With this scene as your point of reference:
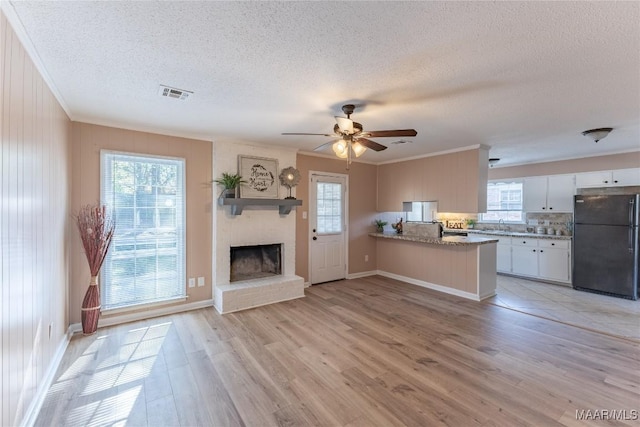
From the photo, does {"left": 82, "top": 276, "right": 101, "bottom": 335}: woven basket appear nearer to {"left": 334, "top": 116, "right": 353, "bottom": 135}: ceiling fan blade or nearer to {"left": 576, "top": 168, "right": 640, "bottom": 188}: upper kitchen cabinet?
{"left": 334, "top": 116, "right": 353, "bottom": 135}: ceiling fan blade

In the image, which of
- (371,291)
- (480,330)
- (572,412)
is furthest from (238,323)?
(572,412)

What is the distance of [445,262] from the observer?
15.9 ft

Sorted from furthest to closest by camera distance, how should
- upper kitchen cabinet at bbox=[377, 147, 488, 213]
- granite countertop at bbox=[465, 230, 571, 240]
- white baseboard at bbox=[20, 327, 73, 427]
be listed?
1. granite countertop at bbox=[465, 230, 571, 240]
2. upper kitchen cabinet at bbox=[377, 147, 488, 213]
3. white baseboard at bbox=[20, 327, 73, 427]

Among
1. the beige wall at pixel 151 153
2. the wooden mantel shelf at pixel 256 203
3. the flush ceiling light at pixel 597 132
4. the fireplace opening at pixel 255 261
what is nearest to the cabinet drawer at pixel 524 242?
the flush ceiling light at pixel 597 132

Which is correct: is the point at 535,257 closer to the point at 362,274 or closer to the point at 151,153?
the point at 362,274

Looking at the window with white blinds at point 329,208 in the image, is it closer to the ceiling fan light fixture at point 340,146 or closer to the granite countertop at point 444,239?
the granite countertop at point 444,239

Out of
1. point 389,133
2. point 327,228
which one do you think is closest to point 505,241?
point 327,228

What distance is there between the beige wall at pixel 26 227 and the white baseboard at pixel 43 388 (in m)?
0.03

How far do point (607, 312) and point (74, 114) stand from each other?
7206 millimetres

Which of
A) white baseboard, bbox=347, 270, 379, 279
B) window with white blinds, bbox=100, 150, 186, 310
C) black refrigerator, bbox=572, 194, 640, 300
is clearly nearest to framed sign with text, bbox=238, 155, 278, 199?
window with white blinds, bbox=100, 150, 186, 310

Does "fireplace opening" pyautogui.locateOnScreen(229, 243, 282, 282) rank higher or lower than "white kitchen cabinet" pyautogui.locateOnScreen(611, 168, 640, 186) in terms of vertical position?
lower

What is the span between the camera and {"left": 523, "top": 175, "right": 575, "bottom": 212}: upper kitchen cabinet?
533 cm

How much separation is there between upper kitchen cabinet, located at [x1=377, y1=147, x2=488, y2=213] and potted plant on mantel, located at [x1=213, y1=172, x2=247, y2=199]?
3.29m

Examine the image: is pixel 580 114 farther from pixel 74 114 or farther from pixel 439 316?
pixel 74 114
